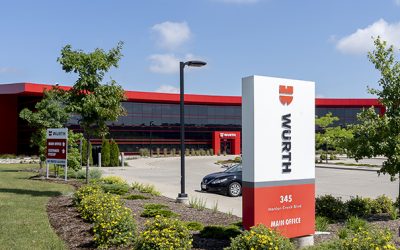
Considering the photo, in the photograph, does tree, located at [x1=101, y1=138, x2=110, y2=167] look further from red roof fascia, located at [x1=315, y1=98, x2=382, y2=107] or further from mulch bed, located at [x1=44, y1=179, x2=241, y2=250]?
red roof fascia, located at [x1=315, y1=98, x2=382, y2=107]

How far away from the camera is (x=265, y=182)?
23.6 ft

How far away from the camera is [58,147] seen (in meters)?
20.3

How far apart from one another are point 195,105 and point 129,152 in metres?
13.3

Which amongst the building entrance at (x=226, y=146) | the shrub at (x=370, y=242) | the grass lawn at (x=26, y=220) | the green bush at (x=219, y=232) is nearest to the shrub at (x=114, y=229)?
the grass lawn at (x=26, y=220)

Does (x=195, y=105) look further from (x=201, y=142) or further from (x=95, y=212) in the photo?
(x=95, y=212)

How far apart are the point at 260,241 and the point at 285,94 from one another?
256 centimetres

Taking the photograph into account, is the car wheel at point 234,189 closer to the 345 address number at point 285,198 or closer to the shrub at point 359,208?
the shrub at point 359,208

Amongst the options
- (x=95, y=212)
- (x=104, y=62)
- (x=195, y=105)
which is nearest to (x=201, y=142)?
(x=195, y=105)

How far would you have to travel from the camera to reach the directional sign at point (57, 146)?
20.1m

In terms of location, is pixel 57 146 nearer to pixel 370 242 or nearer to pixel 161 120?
pixel 370 242

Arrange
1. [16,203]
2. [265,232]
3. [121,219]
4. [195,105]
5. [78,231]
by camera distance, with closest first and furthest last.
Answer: [265,232] < [121,219] < [78,231] < [16,203] < [195,105]

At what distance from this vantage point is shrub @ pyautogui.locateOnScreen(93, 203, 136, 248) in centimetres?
757

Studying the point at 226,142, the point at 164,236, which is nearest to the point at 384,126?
the point at 164,236

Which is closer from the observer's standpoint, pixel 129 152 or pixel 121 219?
pixel 121 219
